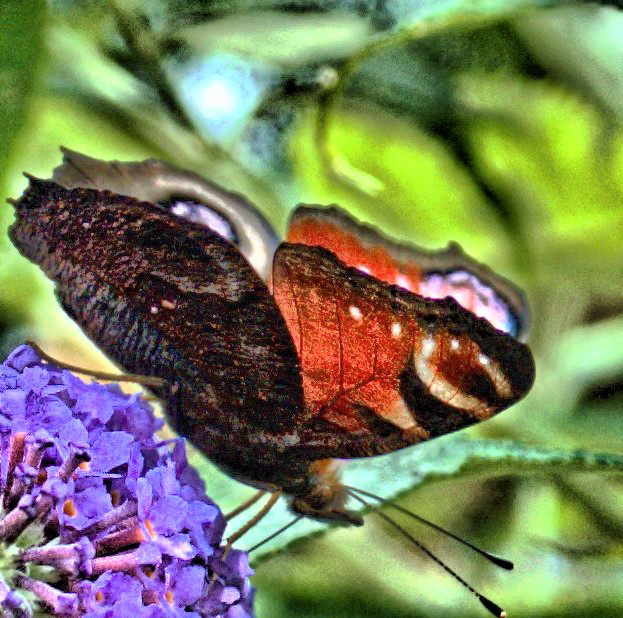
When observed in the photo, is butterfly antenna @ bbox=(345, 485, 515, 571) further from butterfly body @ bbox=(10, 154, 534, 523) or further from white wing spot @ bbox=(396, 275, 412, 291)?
white wing spot @ bbox=(396, 275, 412, 291)

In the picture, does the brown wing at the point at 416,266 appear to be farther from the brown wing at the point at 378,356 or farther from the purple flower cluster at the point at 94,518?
the purple flower cluster at the point at 94,518

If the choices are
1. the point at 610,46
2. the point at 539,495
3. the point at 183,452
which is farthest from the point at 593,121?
the point at 183,452

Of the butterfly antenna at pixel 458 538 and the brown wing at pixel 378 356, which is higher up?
the brown wing at pixel 378 356

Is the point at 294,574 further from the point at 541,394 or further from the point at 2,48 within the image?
the point at 2,48

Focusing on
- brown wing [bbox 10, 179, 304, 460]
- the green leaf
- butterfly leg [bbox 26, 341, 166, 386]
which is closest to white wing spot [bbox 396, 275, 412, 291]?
brown wing [bbox 10, 179, 304, 460]

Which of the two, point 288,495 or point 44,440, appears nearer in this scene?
point 44,440

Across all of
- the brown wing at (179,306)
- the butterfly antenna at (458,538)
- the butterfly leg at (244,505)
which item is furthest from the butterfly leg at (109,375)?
the butterfly antenna at (458,538)

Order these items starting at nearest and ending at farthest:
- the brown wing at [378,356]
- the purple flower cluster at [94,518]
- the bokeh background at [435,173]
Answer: the purple flower cluster at [94,518] → the brown wing at [378,356] → the bokeh background at [435,173]

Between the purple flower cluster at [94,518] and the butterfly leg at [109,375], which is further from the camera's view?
the butterfly leg at [109,375]
